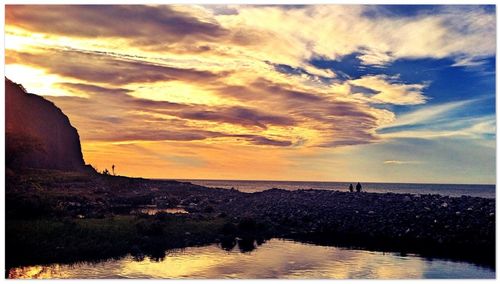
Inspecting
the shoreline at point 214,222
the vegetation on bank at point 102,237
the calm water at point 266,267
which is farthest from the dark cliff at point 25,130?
the calm water at point 266,267

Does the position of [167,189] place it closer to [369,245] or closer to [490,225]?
[369,245]

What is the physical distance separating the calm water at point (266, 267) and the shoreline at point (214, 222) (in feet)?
2.06

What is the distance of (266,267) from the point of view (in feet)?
40.5

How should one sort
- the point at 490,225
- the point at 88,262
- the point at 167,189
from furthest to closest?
the point at 167,189 < the point at 490,225 < the point at 88,262

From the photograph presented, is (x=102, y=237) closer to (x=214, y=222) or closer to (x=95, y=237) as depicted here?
(x=95, y=237)

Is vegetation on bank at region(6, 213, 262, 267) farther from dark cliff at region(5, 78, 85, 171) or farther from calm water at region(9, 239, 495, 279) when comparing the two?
dark cliff at region(5, 78, 85, 171)

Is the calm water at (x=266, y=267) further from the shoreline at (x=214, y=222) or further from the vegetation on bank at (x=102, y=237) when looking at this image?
the shoreline at (x=214, y=222)

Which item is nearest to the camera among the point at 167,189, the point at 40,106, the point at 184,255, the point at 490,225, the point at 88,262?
the point at 88,262

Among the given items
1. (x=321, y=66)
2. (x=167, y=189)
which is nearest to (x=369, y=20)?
(x=321, y=66)

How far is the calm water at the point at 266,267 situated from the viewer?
38.9 ft

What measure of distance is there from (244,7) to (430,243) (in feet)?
27.4

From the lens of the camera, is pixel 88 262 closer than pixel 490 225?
Yes

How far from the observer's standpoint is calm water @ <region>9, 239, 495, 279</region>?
11844 millimetres

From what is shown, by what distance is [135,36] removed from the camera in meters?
13.5
